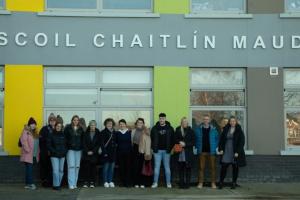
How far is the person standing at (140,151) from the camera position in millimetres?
14367

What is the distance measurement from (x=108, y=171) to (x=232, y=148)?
3052 millimetres

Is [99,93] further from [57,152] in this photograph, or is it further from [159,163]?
[159,163]

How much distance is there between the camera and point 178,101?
15.4m

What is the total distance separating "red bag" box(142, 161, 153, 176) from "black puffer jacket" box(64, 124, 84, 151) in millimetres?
1627

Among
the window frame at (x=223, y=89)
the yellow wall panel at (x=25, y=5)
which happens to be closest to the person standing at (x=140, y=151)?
the window frame at (x=223, y=89)

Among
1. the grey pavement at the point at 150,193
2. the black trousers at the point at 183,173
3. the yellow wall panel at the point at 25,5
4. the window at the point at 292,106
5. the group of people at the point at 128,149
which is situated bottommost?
the grey pavement at the point at 150,193

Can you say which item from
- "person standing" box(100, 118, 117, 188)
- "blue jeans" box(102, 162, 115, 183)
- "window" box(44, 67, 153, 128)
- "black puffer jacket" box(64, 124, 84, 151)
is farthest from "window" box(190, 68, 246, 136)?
"black puffer jacket" box(64, 124, 84, 151)

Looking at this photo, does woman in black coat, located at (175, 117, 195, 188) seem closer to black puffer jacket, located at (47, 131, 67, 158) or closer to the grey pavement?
the grey pavement

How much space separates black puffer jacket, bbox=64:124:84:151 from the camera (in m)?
14.1

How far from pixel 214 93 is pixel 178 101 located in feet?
3.44

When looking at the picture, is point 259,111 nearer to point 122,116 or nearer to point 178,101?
point 178,101

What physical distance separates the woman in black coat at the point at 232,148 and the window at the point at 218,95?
1121mm

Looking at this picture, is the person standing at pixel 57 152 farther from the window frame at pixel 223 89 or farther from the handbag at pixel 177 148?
the window frame at pixel 223 89

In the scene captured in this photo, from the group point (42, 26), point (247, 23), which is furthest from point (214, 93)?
point (42, 26)
